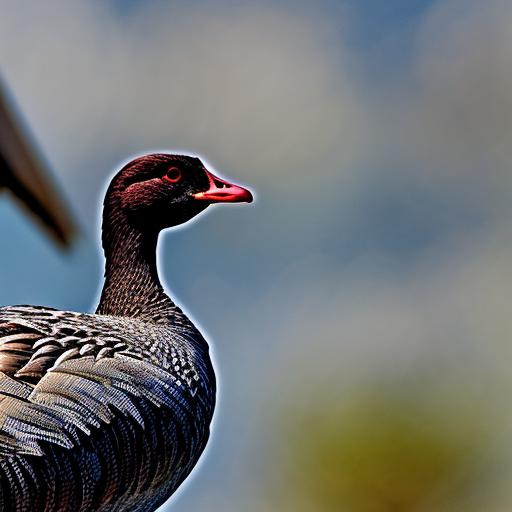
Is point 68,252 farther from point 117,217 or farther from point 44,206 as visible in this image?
point 117,217

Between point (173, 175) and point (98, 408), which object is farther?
point (173, 175)

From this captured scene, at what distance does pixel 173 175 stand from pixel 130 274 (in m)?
0.62

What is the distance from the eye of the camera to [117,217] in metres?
4.89

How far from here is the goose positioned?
285cm

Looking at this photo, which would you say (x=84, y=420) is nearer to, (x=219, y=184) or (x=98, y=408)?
(x=98, y=408)

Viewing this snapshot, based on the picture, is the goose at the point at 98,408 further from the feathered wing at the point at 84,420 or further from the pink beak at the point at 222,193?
the pink beak at the point at 222,193

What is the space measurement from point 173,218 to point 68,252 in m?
4.21

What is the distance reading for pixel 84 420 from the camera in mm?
3025

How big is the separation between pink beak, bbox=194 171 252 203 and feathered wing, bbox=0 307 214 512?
4.52 feet

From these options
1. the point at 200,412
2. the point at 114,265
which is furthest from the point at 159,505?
the point at 114,265

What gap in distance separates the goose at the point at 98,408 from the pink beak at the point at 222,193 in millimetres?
792

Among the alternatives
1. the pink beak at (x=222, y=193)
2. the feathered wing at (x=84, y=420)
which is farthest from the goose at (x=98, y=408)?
the pink beak at (x=222, y=193)

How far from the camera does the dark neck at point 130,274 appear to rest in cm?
457

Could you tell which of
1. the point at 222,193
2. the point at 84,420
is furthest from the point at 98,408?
the point at 222,193
